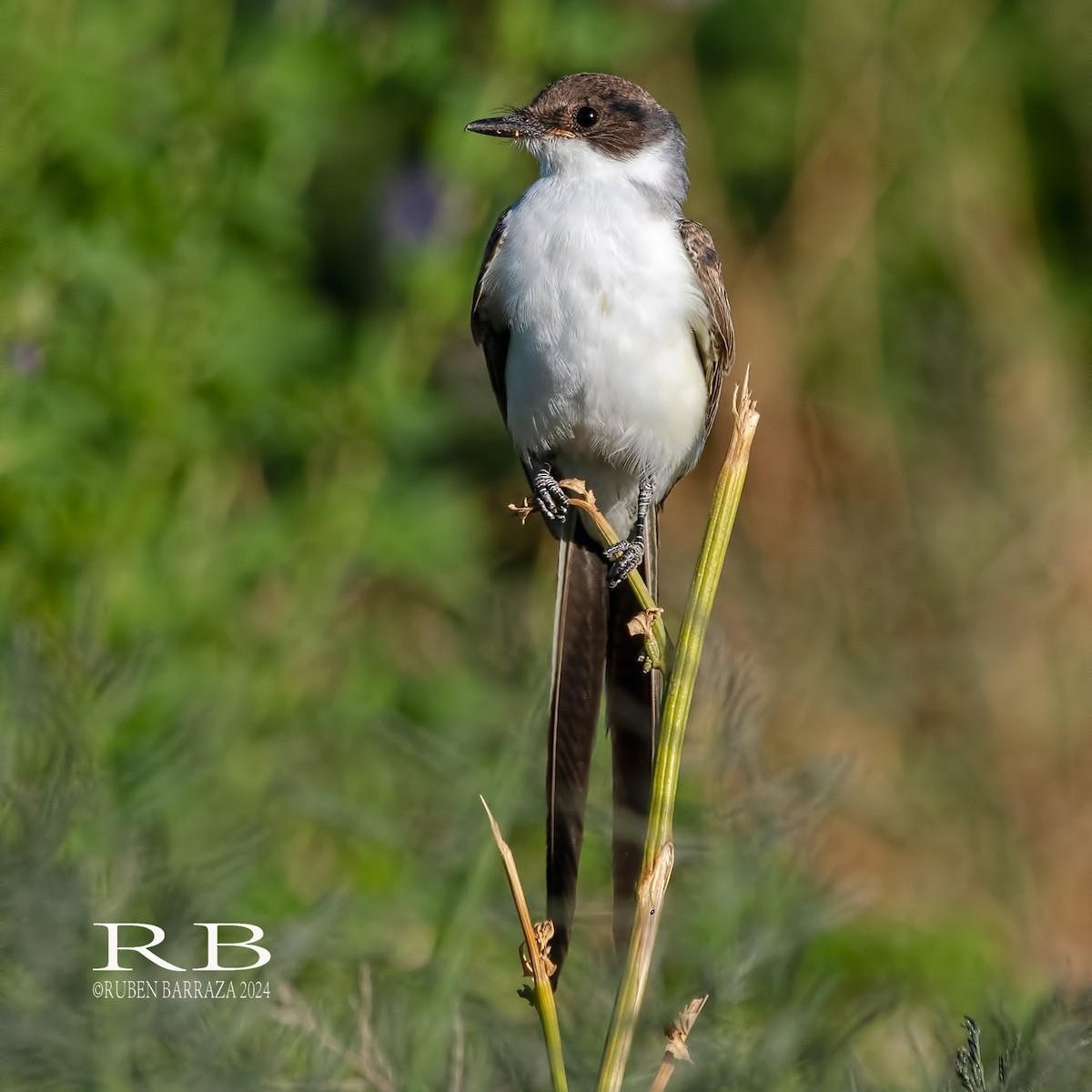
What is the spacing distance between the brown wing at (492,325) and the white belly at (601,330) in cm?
4

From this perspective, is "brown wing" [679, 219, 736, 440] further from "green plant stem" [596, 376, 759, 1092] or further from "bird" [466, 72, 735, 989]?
"green plant stem" [596, 376, 759, 1092]

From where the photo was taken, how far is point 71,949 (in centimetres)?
276

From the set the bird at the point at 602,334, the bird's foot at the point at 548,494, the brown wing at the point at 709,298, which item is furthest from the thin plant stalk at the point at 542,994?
the brown wing at the point at 709,298

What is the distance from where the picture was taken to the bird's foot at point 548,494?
3418 mm

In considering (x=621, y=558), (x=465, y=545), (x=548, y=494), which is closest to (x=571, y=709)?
(x=621, y=558)

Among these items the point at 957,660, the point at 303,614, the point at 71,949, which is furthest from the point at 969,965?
the point at 71,949

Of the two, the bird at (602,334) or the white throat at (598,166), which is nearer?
the bird at (602,334)

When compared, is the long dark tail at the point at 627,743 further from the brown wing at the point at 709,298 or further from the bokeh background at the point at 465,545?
the brown wing at the point at 709,298

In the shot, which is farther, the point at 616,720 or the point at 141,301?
the point at 141,301

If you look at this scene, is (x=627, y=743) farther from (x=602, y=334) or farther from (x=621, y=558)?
(x=602, y=334)

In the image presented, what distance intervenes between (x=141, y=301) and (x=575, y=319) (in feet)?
6.01

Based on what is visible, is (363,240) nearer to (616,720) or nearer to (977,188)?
(977,188)

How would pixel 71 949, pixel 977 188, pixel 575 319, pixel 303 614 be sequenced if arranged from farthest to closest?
pixel 977 188
pixel 303 614
pixel 575 319
pixel 71 949

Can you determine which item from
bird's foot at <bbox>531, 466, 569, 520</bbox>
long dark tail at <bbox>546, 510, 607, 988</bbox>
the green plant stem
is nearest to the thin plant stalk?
the green plant stem
